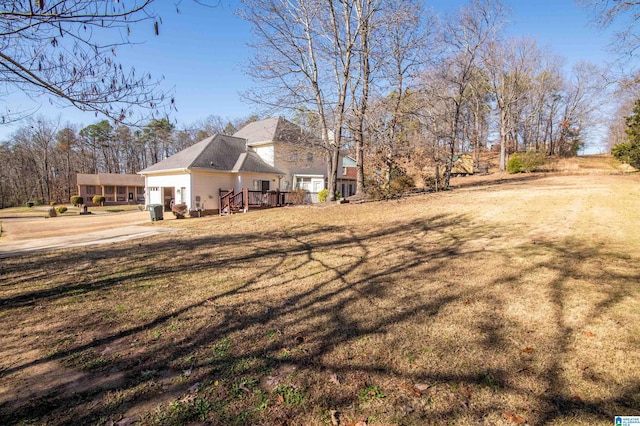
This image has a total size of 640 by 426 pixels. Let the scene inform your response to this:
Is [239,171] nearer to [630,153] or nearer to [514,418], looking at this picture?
[514,418]

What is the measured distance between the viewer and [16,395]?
248 cm

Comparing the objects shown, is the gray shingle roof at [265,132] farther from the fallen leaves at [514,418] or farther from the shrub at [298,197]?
the fallen leaves at [514,418]

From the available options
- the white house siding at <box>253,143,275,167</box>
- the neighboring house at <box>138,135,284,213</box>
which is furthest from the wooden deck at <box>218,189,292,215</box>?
the white house siding at <box>253,143,275,167</box>

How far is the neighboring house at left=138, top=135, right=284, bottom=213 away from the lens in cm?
1958

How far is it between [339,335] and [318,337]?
0.24 metres

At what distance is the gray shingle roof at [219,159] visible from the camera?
66.1ft

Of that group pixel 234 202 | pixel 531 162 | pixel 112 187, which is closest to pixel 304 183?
pixel 234 202

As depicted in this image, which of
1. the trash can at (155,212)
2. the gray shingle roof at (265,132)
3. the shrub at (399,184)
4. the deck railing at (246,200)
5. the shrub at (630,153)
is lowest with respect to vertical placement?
the trash can at (155,212)

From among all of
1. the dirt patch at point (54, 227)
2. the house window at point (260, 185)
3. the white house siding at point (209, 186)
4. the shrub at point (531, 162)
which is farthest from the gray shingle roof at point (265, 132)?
the shrub at point (531, 162)

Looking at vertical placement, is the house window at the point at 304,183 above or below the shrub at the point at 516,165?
below

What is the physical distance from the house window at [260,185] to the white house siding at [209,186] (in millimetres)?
1609

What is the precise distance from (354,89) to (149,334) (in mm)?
13649

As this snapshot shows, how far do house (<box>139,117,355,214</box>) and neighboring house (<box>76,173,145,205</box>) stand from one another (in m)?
22.3

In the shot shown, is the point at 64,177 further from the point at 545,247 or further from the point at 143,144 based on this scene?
the point at 545,247
